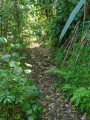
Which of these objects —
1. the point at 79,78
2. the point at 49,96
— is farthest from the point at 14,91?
the point at 79,78

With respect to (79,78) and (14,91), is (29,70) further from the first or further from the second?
(79,78)

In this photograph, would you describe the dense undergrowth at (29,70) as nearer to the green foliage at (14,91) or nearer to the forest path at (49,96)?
the green foliage at (14,91)

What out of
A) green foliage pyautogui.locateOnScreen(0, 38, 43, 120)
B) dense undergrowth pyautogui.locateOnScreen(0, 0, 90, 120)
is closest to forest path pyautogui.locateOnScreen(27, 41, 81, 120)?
dense undergrowth pyautogui.locateOnScreen(0, 0, 90, 120)

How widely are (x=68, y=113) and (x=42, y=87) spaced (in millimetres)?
671

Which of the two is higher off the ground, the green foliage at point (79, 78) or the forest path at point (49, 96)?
the green foliage at point (79, 78)

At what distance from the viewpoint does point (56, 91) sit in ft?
6.57

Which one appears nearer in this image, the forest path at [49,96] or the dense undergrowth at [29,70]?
the dense undergrowth at [29,70]

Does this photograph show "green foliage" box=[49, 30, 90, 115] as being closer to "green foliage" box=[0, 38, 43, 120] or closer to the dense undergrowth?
the dense undergrowth

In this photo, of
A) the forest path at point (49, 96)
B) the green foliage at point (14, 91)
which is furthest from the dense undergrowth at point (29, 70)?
the forest path at point (49, 96)

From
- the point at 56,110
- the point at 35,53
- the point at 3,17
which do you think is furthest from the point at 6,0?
the point at 56,110

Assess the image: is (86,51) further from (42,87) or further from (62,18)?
(62,18)

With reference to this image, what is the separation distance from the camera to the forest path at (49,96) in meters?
1.57

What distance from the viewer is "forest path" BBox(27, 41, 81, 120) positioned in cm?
157

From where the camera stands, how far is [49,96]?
191 cm
